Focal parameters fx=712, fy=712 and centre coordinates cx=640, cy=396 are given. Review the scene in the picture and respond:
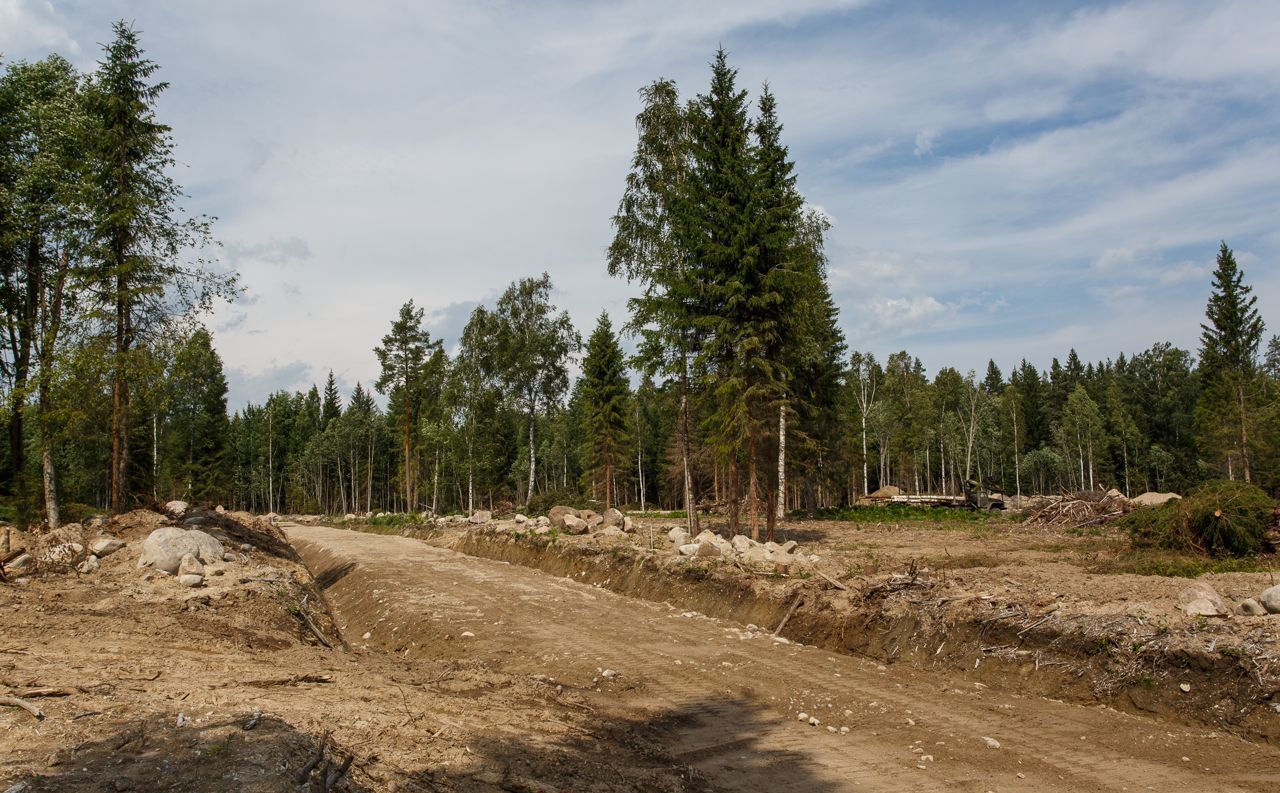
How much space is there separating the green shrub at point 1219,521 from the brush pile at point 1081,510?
10.8 m

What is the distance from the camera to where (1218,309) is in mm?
45125

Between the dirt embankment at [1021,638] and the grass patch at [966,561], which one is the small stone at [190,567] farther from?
the grass patch at [966,561]

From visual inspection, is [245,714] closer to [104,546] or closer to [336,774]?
[336,774]

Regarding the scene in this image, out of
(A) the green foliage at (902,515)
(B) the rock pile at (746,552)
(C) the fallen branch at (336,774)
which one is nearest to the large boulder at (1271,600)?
(B) the rock pile at (746,552)

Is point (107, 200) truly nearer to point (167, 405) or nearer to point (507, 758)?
point (167, 405)

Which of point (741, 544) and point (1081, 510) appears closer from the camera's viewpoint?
point (741, 544)

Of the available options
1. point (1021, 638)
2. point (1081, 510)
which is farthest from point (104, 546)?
point (1081, 510)

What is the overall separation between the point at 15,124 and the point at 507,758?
23995mm

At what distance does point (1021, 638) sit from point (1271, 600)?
8.78ft

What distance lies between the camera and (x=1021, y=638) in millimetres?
8922

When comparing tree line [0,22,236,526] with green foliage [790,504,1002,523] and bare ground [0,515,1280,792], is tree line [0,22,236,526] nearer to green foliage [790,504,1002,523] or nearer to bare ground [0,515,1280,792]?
bare ground [0,515,1280,792]

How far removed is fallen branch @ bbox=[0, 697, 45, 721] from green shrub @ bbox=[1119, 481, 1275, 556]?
20345mm

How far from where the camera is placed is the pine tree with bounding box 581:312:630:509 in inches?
1786

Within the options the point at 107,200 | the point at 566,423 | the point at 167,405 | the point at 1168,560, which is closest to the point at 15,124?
the point at 107,200
